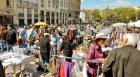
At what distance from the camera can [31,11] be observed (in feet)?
195

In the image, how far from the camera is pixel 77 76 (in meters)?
8.38

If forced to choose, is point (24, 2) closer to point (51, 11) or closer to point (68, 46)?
point (51, 11)

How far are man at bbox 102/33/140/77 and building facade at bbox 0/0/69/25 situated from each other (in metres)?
39.1

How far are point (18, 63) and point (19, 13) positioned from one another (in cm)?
4207

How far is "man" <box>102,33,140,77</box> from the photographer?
515cm

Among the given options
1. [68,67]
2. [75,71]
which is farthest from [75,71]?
[68,67]

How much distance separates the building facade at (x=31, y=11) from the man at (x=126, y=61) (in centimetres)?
3913

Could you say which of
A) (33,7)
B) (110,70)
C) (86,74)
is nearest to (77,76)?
(86,74)

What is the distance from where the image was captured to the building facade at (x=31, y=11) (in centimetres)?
4578

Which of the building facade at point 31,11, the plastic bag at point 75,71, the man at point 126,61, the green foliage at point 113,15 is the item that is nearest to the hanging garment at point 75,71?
the plastic bag at point 75,71

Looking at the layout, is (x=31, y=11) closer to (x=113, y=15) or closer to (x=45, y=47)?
(x=45, y=47)

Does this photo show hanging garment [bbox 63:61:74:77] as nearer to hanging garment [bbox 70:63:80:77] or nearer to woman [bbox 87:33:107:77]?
hanging garment [bbox 70:63:80:77]

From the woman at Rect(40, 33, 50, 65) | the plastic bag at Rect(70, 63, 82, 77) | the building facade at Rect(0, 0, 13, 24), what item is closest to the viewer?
the plastic bag at Rect(70, 63, 82, 77)

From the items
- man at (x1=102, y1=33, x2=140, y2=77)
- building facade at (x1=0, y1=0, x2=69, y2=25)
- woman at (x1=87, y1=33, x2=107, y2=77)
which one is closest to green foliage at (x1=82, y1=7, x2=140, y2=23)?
building facade at (x1=0, y1=0, x2=69, y2=25)
